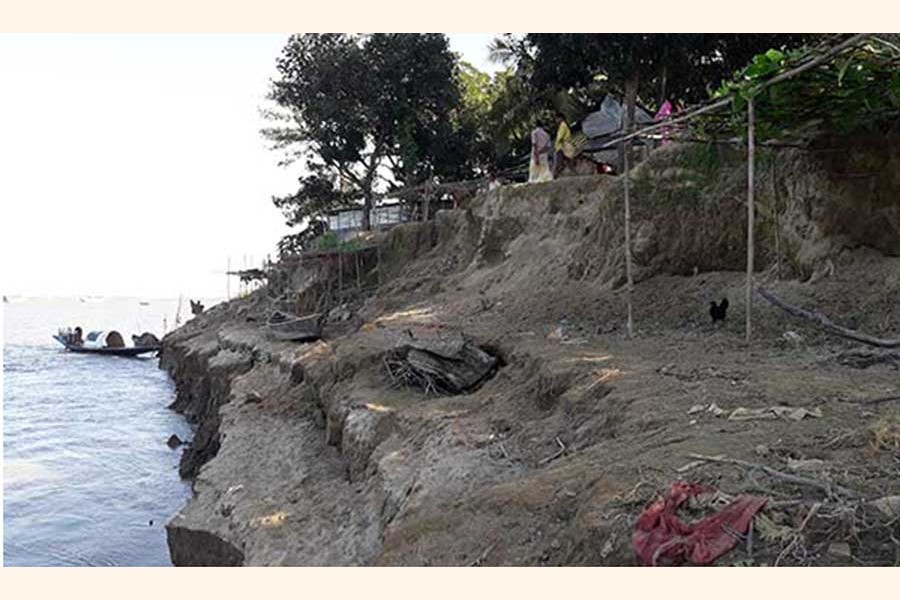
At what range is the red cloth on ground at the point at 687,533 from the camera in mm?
3961

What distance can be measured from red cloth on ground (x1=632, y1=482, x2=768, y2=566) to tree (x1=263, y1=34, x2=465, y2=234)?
26.9 m

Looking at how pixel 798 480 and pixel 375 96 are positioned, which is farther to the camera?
pixel 375 96

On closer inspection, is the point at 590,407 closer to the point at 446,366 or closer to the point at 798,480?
the point at 798,480

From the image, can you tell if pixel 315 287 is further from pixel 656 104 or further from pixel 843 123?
pixel 843 123

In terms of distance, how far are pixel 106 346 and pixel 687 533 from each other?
4948 centimetres

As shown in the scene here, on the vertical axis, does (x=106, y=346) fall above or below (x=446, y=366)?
below

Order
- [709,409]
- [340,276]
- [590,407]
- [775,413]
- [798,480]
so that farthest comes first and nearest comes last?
[340,276] → [590,407] → [709,409] → [775,413] → [798,480]

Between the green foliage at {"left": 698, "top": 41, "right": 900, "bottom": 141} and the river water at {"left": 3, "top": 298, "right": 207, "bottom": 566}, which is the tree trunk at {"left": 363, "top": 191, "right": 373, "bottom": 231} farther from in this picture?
the green foliage at {"left": 698, "top": 41, "right": 900, "bottom": 141}

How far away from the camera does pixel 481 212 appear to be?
22531mm

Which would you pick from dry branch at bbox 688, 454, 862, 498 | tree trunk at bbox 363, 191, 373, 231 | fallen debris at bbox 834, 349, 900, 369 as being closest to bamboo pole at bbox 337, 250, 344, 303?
tree trunk at bbox 363, 191, 373, 231

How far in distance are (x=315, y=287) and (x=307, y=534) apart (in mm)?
19345

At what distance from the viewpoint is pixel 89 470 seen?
20016mm

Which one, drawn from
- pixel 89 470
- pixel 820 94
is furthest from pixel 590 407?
pixel 89 470

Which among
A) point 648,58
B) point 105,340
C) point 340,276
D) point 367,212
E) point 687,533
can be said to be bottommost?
point 105,340
